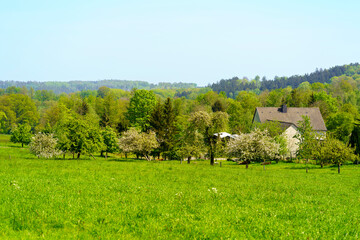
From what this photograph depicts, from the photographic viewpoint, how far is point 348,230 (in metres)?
11.0

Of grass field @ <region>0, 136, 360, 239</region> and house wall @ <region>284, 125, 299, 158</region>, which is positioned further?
house wall @ <region>284, 125, 299, 158</region>

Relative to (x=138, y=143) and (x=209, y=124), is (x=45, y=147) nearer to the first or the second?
(x=138, y=143)

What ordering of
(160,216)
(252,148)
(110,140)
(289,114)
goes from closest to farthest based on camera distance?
(160,216)
(252,148)
(110,140)
(289,114)

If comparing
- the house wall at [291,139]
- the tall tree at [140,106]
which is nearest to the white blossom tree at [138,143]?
the tall tree at [140,106]

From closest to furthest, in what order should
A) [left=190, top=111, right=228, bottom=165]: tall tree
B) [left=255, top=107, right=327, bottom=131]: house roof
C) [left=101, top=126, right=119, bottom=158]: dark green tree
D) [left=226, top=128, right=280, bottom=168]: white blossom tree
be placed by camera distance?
1. [left=226, top=128, right=280, bottom=168]: white blossom tree
2. [left=190, top=111, right=228, bottom=165]: tall tree
3. [left=101, top=126, right=119, bottom=158]: dark green tree
4. [left=255, top=107, right=327, bottom=131]: house roof

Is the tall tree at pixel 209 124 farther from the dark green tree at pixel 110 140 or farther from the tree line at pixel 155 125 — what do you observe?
the dark green tree at pixel 110 140

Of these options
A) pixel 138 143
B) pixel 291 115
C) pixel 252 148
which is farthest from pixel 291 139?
pixel 138 143

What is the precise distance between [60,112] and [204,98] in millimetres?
72494

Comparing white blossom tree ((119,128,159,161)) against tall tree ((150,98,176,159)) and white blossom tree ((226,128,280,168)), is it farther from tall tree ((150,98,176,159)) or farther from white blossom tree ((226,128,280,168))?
white blossom tree ((226,128,280,168))

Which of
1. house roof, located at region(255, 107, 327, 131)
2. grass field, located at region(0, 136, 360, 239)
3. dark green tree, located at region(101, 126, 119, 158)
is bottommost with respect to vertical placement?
dark green tree, located at region(101, 126, 119, 158)

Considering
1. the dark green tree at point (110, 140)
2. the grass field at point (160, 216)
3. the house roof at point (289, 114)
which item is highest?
the house roof at point (289, 114)

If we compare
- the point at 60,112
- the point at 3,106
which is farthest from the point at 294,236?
the point at 3,106

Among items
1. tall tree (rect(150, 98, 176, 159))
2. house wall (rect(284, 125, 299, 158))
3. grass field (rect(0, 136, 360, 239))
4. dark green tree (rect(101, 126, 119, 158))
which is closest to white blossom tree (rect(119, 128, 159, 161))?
tall tree (rect(150, 98, 176, 159))

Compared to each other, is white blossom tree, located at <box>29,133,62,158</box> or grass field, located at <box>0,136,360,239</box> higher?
grass field, located at <box>0,136,360,239</box>
